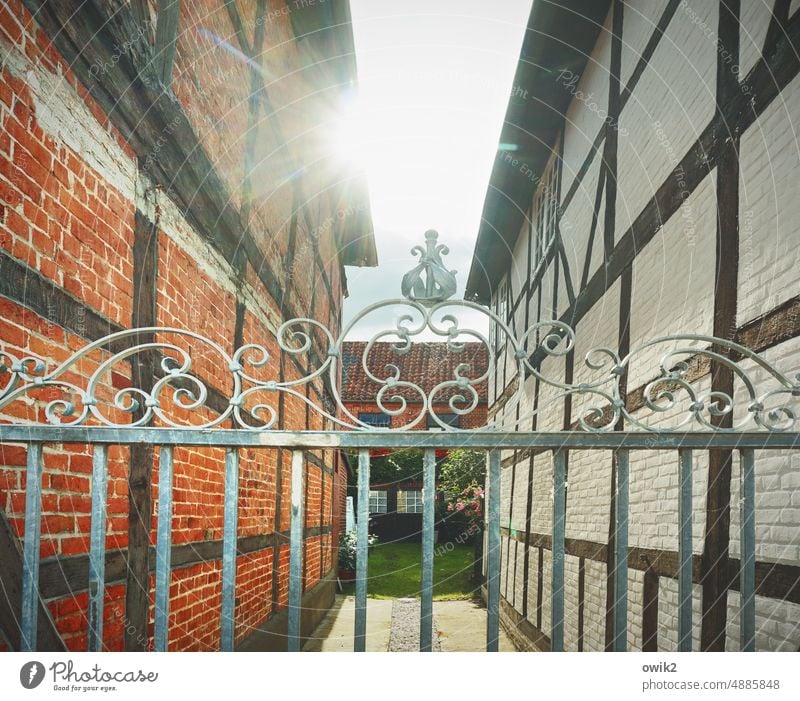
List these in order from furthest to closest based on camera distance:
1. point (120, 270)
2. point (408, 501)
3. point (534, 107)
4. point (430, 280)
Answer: point (408, 501), point (534, 107), point (120, 270), point (430, 280)

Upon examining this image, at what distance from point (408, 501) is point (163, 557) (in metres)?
19.6

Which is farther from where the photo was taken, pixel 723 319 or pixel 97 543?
pixel 723 319

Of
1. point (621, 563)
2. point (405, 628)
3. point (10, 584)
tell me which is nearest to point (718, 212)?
point (621, 563)

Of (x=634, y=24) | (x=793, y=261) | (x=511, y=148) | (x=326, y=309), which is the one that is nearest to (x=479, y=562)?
(x=326, y=309)

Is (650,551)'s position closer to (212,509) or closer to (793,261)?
(793,261)

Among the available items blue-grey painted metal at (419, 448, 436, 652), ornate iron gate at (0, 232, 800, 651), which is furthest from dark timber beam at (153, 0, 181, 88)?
blue-grey painted metal at (419, 448, 436, 652)

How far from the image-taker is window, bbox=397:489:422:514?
2069 centimetres

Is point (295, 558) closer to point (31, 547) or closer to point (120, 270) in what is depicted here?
point (31, 547)

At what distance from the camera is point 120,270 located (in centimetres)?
262

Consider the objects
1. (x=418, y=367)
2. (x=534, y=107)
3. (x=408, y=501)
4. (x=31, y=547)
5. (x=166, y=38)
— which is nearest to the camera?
(x=31, y=547)

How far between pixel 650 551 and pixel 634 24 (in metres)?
3.50

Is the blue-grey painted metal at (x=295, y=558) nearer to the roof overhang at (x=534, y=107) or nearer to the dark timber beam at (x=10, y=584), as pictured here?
the dark timber beam at (x=10, y=584)

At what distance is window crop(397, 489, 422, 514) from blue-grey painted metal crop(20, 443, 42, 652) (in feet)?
62.8

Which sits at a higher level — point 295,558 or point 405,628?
point 295,558
